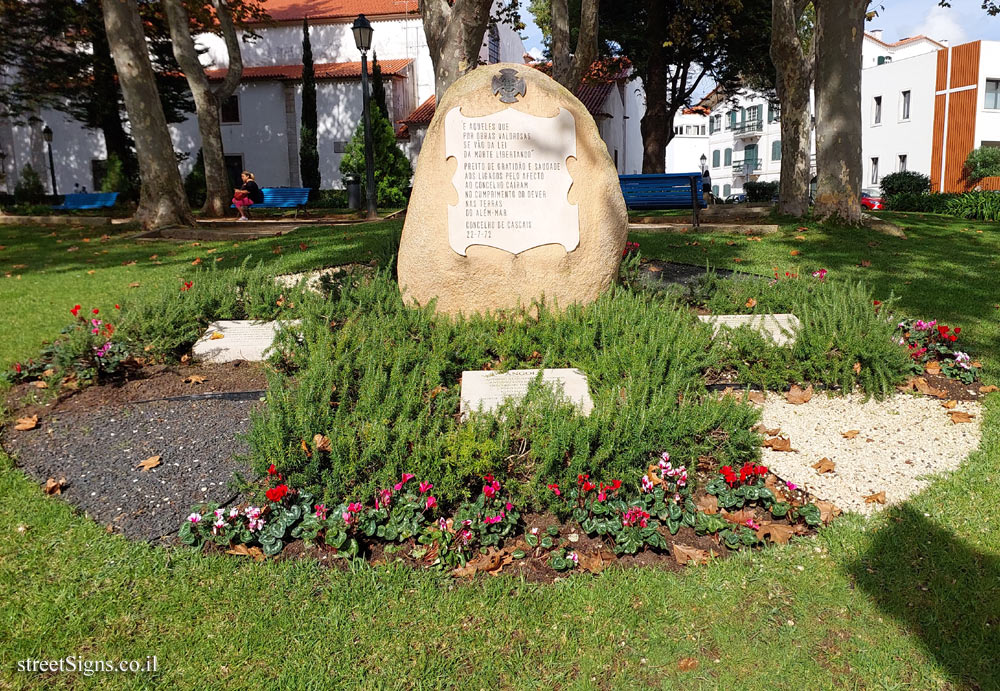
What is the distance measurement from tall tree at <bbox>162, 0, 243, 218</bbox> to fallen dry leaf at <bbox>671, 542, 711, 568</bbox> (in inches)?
689

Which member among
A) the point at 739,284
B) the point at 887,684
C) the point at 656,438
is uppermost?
the point at 739,284

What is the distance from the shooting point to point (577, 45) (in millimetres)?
13523

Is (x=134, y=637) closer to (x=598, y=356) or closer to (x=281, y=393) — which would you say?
(x=281, y=393)

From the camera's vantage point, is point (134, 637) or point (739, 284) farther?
point (739, 284)

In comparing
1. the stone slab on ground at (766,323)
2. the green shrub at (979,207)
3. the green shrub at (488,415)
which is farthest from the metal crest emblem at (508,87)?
the green shrub at (979,207)

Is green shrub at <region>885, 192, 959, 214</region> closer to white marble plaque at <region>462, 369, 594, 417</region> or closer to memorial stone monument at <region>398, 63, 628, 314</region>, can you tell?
memorial stone monument at <region>398, 63, 628, 314</region>

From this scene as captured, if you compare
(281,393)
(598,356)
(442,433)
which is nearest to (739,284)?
(598,356)

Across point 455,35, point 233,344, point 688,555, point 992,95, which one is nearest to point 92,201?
point 455,35

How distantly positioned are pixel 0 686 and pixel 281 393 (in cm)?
188

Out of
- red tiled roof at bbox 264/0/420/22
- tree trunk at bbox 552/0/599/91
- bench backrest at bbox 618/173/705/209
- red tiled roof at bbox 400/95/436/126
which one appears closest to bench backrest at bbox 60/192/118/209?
red tiled roof at bbox 400/95/436/126

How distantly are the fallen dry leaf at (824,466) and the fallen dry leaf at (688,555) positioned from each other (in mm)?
1138

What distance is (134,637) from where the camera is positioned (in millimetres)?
2658

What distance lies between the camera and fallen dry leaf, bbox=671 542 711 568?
10.5 feet

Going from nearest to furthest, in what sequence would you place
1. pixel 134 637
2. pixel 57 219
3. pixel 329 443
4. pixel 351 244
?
pixel 134 637 < pixel 329 443 < pixel 351 244 < pixel 57 219
